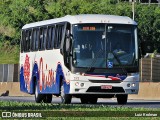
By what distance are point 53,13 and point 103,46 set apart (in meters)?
73.3

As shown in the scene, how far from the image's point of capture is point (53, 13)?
108 m

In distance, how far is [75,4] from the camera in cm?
11369

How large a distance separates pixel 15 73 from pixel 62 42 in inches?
1008

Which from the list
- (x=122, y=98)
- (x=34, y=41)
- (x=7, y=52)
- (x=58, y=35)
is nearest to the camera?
(x=122, y=98)

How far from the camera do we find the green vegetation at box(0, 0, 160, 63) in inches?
4097

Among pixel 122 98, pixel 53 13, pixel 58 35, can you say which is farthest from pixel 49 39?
pixel 53 13

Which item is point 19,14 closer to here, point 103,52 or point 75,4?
point 75,4

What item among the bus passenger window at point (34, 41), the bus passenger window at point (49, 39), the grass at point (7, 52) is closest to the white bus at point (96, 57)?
the bus passenger window at point (49, 39)

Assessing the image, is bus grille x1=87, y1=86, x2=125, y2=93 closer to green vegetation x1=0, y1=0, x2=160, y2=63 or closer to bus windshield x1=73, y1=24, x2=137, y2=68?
bus windshield x1=73, y1=24, x2=137, y2=68

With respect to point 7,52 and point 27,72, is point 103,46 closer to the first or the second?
point 27,72

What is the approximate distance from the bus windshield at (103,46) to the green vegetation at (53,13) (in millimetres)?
65824

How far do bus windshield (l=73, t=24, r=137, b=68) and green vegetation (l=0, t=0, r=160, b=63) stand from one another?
6582cm

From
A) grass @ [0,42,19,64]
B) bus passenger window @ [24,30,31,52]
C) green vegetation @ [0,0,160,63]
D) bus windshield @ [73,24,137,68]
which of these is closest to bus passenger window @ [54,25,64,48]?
bus windshield @ [73,24,137,68]

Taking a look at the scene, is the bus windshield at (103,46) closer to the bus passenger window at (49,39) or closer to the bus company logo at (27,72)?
the bus passenger window at (49,39)
